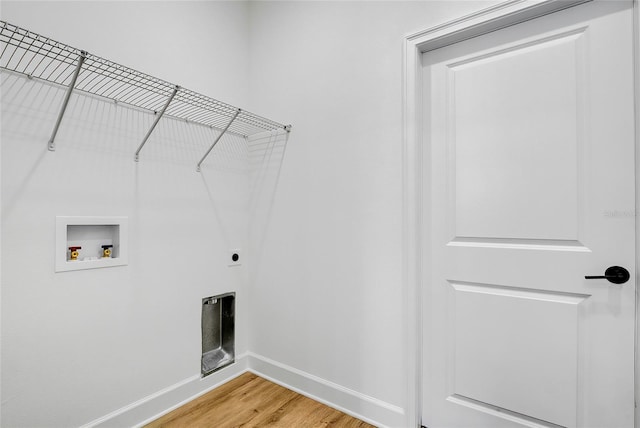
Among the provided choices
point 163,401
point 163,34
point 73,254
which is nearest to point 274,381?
point 163,401

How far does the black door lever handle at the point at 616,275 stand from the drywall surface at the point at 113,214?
1.90 meters

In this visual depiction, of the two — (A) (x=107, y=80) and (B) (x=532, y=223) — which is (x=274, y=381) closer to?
(B) (x=532, y=223)

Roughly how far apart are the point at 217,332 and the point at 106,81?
1561 mm

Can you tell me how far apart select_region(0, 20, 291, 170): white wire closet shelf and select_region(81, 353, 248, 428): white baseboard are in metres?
1.27

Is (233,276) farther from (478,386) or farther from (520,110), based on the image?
(520,110)

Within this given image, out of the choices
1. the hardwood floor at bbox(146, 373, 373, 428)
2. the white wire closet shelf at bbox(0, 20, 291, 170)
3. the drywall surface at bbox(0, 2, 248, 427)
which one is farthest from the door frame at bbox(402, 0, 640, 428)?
the drywall surface at bbox(0, 2, 248, 427)

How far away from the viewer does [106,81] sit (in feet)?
5.07

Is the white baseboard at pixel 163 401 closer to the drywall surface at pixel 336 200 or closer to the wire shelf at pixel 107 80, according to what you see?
the drywall surface at pixel 336 200

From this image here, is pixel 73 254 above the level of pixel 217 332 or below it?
above

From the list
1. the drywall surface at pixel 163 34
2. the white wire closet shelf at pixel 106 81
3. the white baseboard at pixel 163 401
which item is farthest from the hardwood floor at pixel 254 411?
the drywall surface at pixel 163 34

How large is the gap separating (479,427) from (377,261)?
2.84ft

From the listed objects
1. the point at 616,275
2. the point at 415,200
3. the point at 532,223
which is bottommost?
the point at 616,275

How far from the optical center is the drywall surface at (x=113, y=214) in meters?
1.28

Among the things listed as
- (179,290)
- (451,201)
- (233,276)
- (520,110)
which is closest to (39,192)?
(179,290)
